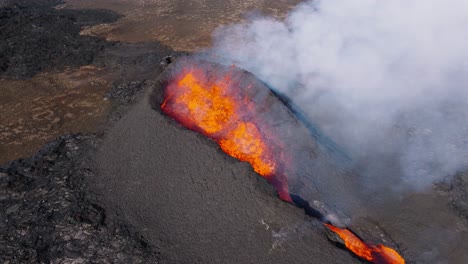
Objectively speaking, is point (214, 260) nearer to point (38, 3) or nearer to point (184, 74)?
point (184, 74)

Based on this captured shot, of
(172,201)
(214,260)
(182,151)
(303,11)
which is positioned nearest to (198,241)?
(214,260)

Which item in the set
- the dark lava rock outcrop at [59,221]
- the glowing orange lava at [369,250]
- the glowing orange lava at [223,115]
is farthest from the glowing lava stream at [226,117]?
the dark lava rock outcrop at [59,221]

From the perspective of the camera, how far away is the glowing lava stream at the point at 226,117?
268 inches

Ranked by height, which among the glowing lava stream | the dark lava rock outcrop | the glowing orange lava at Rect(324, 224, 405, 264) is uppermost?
the glowing lava stream

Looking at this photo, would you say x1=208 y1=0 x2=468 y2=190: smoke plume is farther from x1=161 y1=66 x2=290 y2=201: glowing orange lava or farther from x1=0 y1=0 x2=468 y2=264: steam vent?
x1=161 y1=66 x2=290 y2=201: glowing orange lava

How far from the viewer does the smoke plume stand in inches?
314

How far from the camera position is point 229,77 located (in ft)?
25.8

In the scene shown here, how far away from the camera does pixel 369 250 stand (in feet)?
18.0

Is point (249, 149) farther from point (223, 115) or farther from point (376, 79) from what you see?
point (376, 79)

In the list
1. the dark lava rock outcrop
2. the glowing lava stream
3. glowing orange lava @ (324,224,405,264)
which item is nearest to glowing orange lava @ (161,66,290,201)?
the glowing lava stream

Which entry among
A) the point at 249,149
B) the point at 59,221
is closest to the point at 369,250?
the point at 249,149

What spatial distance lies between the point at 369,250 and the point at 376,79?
664 centimetres

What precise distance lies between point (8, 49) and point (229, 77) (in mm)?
9748

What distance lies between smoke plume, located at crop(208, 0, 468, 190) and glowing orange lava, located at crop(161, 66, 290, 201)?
2.18m
